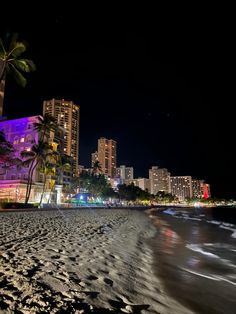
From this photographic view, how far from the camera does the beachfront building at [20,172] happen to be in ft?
182

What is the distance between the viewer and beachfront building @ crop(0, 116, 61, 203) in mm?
55500

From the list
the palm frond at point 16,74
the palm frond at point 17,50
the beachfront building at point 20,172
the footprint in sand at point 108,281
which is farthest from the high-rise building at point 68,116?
the footprint in sand at point 108,281

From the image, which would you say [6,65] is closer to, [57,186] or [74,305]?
[74,305]

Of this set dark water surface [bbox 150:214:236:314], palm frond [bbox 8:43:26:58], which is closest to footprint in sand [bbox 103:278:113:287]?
dark water surface [bbox 150:214:236:314]

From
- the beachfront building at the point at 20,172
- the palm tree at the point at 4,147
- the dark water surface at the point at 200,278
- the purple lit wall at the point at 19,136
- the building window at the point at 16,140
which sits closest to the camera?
the dark water surface at the point at 200,278

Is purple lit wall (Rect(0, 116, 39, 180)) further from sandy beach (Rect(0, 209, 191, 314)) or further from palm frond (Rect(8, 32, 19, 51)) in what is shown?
sandy beach (Rect(0, 209, 191, 314))

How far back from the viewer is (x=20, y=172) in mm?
62656

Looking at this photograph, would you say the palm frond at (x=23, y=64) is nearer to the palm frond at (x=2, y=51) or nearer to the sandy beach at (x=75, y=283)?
the palm frond at (x=2, y=51)

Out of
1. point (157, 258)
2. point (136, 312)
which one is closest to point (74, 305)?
point (136, 312)

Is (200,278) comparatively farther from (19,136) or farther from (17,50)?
(19,136)

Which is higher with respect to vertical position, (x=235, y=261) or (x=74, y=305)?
(x=74, y=305)

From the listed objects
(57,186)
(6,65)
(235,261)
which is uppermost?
(6,65)

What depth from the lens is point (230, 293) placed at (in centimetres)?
577

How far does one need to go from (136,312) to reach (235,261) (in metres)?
7.23
